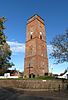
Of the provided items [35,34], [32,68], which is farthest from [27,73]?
[35,34]

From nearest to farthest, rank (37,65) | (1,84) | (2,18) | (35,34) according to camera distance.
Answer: (2,18) < (1,84) < (37,65) < (35,34)

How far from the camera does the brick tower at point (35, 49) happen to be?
61.7m

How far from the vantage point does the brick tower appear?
61.7 meters

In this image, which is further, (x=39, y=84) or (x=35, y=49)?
(x=35, y=49)

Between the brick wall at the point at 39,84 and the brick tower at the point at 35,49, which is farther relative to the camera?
the brick tower at the point at 35,49

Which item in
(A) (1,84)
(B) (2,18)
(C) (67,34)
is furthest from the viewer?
(A) (1,84)

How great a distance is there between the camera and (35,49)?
208ft

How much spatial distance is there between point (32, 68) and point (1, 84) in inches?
677

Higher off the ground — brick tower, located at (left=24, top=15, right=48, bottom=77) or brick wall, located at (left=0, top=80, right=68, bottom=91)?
brick tower, located at (left=24, top=15, right=48, bottom=77)

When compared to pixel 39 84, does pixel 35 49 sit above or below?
above

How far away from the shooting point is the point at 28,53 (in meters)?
65.9

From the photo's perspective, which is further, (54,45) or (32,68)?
(32,68)

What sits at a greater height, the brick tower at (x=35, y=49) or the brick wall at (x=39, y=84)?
the brick tower at (x=35, y=49)

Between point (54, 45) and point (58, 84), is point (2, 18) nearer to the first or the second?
point (54, 45)
